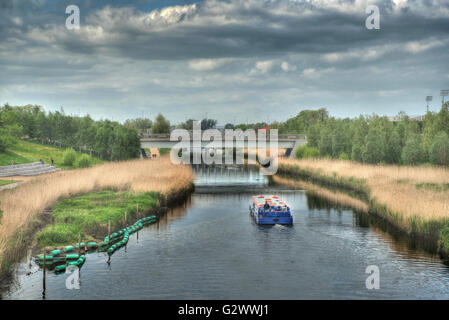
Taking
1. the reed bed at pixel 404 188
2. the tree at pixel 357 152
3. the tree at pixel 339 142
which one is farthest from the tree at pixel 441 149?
the tree at pixel 339 142

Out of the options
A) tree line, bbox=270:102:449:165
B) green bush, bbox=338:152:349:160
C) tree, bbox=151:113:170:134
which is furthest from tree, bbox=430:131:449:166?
tree, bbox=151:113:170:134

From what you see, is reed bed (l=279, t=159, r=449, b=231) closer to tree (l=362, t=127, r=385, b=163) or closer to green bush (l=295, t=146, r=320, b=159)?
tree (l=362, t=127, r=385, b=163)

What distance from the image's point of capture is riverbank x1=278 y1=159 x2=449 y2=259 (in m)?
33.0

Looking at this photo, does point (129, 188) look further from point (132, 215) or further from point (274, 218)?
point (274, 218)

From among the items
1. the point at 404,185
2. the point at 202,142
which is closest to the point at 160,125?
the point at 202,142

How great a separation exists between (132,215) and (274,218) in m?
13.3

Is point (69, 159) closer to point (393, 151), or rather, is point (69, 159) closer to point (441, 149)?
point (393, 151)

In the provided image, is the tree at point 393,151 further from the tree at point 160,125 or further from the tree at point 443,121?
the tree at point 160,125

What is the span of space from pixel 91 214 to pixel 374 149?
166 feet

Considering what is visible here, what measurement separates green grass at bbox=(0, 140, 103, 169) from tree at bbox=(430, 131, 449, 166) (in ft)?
192

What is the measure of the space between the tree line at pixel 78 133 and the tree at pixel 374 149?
1895 inches

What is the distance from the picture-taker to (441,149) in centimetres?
5728

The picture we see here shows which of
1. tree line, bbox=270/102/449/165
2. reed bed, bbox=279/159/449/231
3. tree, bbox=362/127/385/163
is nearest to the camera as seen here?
reed bed, bbox=279/159/449/231

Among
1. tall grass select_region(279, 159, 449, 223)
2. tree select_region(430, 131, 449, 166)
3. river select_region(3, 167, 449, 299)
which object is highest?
tree select_region(430, 131, 449, 166)
